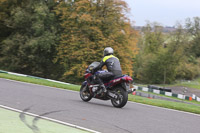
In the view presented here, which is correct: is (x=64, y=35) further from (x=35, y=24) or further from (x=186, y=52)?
(x=186, y=52)

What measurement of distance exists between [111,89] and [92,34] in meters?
24.4

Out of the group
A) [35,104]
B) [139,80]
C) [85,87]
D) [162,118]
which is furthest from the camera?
[139,80]

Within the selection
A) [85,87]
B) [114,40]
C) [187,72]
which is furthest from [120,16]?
[187,72]

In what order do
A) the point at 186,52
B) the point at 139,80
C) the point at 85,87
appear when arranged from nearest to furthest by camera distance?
the point at 85,87, the point at 186,52, the point at 139,80

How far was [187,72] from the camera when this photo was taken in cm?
7300

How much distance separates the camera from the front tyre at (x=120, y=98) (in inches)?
386

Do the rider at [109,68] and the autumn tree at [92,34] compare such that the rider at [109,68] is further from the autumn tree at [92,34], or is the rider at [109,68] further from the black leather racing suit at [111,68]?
the autumn tree at [92,34]

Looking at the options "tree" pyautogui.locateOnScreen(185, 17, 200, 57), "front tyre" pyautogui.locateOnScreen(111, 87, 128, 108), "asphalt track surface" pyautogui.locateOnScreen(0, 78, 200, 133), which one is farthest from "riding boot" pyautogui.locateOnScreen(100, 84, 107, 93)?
"tree" pyautogui.locateOnScreen(185, 17, 200, 57)

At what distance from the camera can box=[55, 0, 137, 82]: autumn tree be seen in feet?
109

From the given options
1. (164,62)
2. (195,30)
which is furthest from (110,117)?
(195,30)

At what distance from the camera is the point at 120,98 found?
10.0m

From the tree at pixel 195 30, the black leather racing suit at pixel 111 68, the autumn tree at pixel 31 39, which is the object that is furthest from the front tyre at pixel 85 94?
the tree at pixel 195 30

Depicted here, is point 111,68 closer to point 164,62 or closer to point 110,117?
point 110,117

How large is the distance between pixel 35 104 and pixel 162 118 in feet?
12.4
